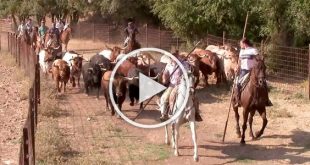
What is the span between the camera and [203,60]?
18.8m

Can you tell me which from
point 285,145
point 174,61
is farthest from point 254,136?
point 174,61

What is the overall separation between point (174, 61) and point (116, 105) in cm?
421

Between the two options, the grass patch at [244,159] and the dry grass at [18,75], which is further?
the dry grass at [18,75]

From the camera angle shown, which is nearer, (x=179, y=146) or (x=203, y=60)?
(x=179, y=146)

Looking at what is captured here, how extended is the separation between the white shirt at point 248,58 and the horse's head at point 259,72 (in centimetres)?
64

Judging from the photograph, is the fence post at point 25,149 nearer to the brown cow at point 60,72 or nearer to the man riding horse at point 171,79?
the man riding horse at point 171,79

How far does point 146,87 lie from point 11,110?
13.6 feet

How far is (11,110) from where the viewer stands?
1606 cm

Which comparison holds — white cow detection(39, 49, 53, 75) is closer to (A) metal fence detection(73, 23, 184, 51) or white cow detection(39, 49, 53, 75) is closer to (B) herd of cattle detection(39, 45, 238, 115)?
(B) herd of cattle detection(39, 45, 238, 115)

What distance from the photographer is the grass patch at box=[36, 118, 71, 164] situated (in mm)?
10750

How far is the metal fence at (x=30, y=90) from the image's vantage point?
24.5 ft

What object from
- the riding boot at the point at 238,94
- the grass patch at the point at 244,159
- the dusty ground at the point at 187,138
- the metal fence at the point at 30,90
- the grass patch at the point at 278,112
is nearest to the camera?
the metal fence at the point at 30,90

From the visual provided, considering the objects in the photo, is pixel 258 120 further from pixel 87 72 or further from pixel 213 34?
pixel 213 34

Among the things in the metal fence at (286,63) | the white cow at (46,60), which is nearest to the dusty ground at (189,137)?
the metal fence at (286,63)
